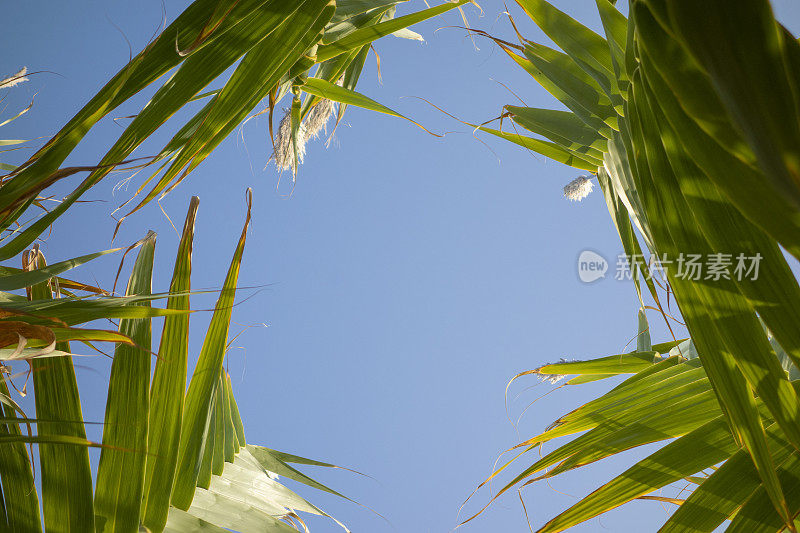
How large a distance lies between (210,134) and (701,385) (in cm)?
30

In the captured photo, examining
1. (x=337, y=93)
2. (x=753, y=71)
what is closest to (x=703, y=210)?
(x=753, y=71)

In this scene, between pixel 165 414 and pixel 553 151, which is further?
pixel 553 151

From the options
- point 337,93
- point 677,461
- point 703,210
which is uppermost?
point 337,93

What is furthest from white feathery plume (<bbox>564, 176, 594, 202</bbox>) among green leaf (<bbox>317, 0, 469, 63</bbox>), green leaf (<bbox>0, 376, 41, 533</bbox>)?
green leaf (<bbox>0, 376, 41, 533</bbox>)

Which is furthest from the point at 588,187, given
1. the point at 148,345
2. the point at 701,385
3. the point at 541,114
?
the point at 148,345

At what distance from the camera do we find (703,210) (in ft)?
0.54

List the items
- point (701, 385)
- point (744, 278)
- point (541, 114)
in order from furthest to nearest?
1. point (541, 114)
2. point (701, 385)
3. point (744, 278)

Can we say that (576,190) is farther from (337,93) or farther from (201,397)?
(201,397)

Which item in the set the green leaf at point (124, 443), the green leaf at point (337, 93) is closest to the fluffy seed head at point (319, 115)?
the green leaf at point (337, 93)

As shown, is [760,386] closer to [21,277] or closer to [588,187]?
[21,277]

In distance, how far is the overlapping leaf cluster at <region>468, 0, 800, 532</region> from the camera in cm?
11

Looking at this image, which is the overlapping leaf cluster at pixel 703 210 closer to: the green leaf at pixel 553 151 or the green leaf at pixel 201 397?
the green leaf at pixel 553 151

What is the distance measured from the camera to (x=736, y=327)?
170 mm

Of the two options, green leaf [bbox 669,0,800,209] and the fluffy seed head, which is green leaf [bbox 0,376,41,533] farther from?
the fluffy seed head
